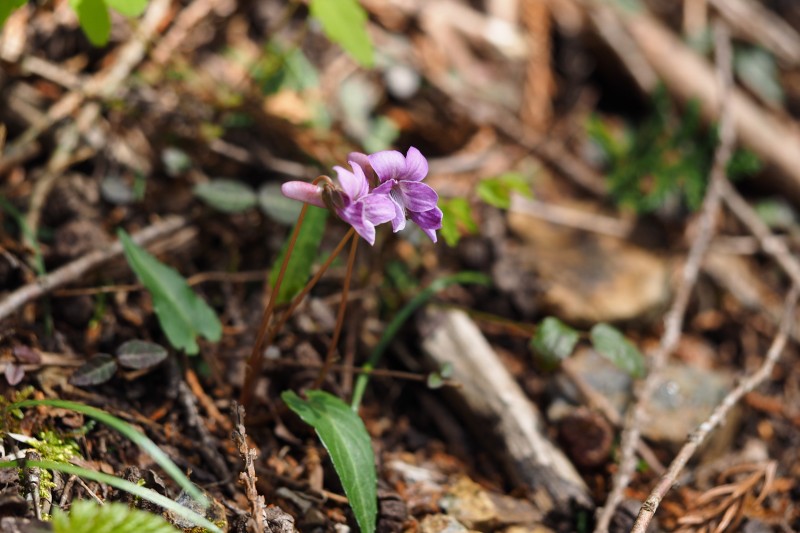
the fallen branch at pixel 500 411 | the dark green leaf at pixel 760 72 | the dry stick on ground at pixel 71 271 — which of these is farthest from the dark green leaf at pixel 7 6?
the dark green leaf at pixel 760 72

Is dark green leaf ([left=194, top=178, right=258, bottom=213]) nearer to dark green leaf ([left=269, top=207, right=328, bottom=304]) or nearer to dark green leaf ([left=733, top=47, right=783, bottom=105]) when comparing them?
dark green leaf ([left=269, top=207, right=328, bottom=304])

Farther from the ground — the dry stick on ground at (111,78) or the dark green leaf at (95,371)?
the dry stick on ground at (111,78)

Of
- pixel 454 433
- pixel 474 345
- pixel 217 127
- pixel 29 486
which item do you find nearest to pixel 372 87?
pixel 217 127

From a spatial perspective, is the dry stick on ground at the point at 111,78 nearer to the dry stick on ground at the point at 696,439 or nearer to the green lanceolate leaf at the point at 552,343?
the green lanceolate leaf at the point at 552,343

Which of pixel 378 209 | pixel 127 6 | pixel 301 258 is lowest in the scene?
pixel 301 258

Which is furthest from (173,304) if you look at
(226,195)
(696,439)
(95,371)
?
(696,439)

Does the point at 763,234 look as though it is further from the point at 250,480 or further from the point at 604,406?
Answer: the point at 250,480
